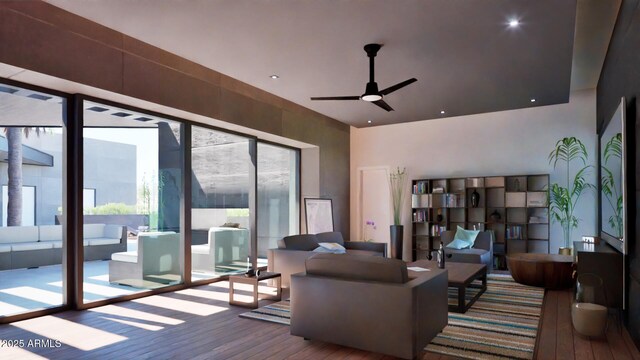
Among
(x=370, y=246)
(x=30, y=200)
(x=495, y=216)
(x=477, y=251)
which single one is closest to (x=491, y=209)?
(x=495, y=216)

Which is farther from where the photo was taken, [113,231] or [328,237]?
[328,237]

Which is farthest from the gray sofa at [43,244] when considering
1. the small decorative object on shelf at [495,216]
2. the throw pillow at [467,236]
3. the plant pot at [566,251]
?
the plant pot at [566,251]

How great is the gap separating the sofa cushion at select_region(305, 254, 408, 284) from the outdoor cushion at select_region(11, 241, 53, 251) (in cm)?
303

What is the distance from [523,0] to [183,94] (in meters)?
4.04

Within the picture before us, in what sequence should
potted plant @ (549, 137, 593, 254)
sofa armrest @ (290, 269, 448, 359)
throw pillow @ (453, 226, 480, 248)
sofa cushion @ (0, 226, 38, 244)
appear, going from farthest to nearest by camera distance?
throw pillow @ (453, 226, 480, 248) < potted plant @ (549, 137, 593, 254) < sofa cushion @ (0, 226, 38, 244) < sofa armrest @ (290, 269, 448, 359)

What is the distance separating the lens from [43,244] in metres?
4.57

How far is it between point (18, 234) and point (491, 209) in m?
7.31

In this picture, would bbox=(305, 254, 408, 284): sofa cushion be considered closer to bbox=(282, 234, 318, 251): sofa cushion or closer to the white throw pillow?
bbox=(282, 234, 318, 251): sofa cushion

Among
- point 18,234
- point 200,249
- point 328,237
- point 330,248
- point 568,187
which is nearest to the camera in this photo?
point 18,234

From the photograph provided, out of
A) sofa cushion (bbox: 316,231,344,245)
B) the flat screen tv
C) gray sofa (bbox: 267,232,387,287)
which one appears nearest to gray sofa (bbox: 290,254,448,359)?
the flat screen tv

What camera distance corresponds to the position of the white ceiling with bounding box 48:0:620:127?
3.82 meters

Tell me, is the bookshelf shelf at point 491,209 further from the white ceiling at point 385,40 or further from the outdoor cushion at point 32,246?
the outdoor cushion at point 32,246

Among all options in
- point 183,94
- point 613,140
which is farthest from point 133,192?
point 613,140

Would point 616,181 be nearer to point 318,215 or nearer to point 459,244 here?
point 459,244
